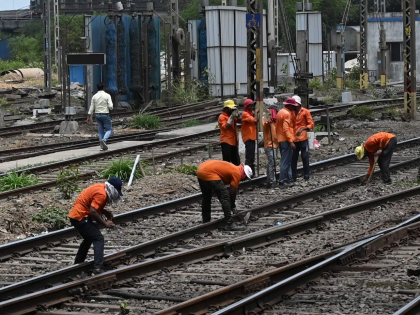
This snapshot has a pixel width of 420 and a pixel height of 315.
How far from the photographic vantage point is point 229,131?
1731 cm

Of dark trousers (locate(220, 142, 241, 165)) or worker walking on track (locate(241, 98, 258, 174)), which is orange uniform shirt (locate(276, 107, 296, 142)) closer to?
worker walking on track (locate(241, 98, 258, 174))

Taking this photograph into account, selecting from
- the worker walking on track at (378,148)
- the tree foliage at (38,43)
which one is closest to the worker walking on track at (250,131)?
the worker walking on track at (378,148)

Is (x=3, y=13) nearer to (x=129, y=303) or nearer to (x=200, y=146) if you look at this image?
(x=200, y=146)

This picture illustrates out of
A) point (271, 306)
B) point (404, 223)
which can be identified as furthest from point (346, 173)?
point (271, 306)

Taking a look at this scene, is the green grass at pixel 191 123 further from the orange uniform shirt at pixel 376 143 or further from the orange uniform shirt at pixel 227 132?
the orange uniform shirt at pixel 376 143

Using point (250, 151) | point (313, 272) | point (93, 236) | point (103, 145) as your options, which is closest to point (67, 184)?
point (250, 151)

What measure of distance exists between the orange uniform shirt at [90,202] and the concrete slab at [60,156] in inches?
383

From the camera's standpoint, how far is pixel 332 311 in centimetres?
890

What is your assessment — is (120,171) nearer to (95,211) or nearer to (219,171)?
(219,171)

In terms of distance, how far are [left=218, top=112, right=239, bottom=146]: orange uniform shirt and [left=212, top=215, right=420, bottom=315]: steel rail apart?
16.0ft

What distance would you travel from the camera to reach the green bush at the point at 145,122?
3027 centimetres

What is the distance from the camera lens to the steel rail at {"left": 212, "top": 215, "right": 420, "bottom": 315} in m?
8.89

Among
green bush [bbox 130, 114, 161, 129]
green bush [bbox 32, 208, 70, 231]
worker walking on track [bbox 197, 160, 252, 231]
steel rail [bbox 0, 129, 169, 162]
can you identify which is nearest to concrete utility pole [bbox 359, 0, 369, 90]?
green bush [bbox 130, 114, 161, 129]

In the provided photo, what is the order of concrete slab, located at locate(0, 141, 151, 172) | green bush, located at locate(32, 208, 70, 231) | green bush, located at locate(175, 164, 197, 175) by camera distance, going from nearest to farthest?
green bush, located at locate(32, 208, 70, 231) < green bush, located at locate(175, 164, 197, 175) < concrete slab, located at locate(0, 141, 151, 172)
